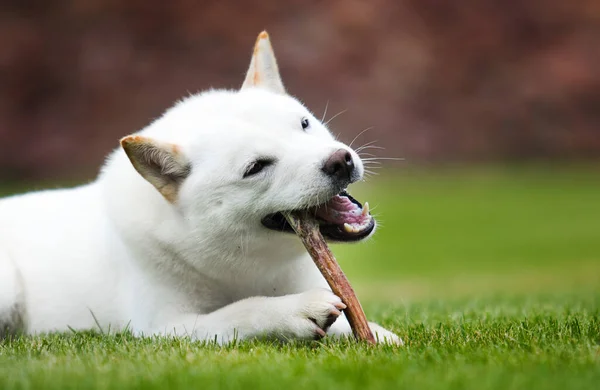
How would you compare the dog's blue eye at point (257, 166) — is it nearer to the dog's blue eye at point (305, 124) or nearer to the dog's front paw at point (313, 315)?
the dog's blue eye at point (305, 124)

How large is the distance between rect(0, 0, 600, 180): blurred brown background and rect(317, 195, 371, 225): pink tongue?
22156 mm

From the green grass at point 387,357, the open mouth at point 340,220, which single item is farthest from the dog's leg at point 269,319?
the open mouth at point 340,220

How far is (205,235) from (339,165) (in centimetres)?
78

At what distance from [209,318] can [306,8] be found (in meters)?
25.3

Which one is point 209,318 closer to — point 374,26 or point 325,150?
point 325,150

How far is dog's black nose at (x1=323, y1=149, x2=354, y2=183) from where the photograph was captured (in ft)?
12.8

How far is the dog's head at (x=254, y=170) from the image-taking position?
394 centimetres

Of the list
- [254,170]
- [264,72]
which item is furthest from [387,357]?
[264,72]

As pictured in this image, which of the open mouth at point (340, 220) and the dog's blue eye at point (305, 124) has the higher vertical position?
the dog's blue eye at point (305, 124)

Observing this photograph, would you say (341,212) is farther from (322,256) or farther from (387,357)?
(387,357)

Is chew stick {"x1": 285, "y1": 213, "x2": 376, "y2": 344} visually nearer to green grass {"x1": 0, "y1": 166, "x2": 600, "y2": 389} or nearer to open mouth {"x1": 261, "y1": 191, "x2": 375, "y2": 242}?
open mouth {"x1": 261, "y1": 191, "x2": 375, "y2": 242}

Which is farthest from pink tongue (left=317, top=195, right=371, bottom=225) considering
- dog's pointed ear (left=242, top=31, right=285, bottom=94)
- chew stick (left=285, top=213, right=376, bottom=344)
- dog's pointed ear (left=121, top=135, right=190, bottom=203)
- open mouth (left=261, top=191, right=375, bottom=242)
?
dog's pointed ear (left=242, top=31, right=285, bottom=94)

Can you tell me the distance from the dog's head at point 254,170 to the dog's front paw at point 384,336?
47 centimetres

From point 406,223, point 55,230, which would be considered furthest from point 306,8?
point 55,230
